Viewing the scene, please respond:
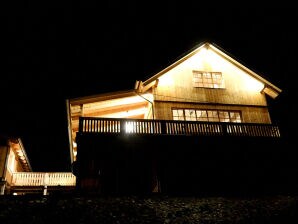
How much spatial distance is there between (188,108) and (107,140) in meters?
6.63

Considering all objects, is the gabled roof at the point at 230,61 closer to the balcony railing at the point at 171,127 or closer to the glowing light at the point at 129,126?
the balcony railing at the point at 171,127

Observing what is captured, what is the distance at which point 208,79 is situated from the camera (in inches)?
834

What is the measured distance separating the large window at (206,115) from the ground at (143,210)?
27.6 feet

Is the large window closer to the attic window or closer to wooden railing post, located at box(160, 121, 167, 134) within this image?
the attic window

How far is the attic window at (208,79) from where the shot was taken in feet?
68.5

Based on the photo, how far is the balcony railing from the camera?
16.1 meters

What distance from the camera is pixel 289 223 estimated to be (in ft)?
32.6

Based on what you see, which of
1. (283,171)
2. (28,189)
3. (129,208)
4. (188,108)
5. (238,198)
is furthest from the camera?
(28,189)

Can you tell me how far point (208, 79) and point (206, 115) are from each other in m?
3.10

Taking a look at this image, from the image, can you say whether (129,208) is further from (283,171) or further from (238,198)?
(283,171)

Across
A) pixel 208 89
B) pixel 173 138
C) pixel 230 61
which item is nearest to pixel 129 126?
pixel 173 138

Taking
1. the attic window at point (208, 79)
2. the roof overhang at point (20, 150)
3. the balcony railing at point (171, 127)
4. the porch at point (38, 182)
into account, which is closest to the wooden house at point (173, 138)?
the balcony railing at point (171, 127)

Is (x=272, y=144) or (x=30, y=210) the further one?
(x=272, y=144)

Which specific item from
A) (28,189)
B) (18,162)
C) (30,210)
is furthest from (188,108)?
(18,162)
